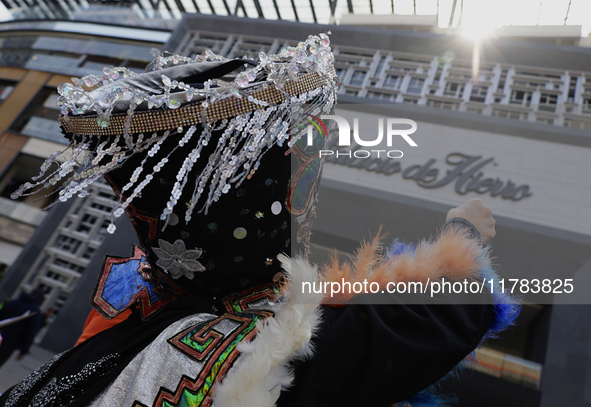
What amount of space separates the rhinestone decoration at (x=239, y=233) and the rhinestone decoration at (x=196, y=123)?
85mm

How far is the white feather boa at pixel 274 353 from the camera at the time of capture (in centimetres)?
59

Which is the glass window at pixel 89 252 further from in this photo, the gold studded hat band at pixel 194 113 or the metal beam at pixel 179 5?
the metal beam at pixel 179 5

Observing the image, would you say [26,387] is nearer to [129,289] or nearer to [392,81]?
[129,289]

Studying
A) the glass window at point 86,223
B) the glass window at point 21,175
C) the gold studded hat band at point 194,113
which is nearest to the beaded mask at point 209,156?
the gold studded hat band at point 194,113

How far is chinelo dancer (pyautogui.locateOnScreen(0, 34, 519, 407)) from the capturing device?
2.05 ft

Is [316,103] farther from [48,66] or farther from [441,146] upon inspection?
[48,66]

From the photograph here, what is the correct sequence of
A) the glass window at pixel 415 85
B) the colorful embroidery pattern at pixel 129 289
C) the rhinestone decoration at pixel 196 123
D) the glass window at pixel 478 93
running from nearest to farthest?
1. the rhinestone decoration at pixel 196 123
2. the colorful embroidery pattern at pixel 129 289
3. the glass window at pixel 478 93
4. the glass window at pixel 415 85

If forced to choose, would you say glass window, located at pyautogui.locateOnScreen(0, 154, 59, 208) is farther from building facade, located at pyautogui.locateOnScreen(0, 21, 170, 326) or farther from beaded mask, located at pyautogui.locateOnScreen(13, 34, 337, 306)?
beaded mask, located at pyautogui.locateOnScreen(13, 34, 337, 306)

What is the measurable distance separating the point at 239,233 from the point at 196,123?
0.26m

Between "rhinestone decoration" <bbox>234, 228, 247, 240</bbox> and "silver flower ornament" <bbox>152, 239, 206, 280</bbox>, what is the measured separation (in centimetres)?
9

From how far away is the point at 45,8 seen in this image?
45.5ft

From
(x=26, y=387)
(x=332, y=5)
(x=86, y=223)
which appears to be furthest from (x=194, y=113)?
(x=332, y=5)

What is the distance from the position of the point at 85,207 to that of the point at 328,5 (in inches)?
314

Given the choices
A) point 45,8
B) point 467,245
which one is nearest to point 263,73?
point 467,245
